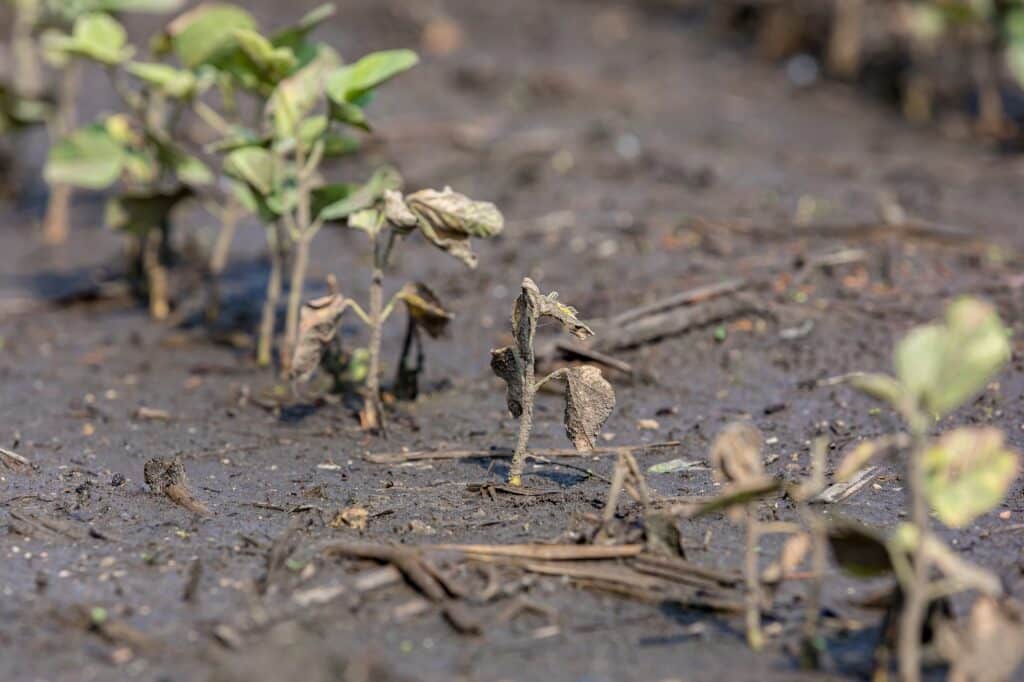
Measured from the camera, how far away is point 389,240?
3.77 meters

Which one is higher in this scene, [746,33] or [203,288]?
[746,33]

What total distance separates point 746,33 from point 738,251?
4.56 m

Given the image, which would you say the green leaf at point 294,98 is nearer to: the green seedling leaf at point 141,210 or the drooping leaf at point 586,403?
the green seedling leaf at point 141,210

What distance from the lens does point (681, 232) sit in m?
5.42

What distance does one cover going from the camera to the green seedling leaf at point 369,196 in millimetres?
3770

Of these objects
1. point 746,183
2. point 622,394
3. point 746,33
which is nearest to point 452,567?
point 622,394

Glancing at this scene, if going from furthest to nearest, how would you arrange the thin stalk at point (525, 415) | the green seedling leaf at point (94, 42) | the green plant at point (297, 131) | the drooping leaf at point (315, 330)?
the green seedling leaf at point (94, 42)
the green plant at point (297, 131)
the drooping leaf at point (315, 330)
the thin stalk at point (525, 415)

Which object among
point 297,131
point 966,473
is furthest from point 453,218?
point 966,473

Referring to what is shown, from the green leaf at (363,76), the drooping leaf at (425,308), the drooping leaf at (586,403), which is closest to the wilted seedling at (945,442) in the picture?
the drooping leaf at (586,403)

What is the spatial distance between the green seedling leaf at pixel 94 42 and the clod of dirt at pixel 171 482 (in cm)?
184

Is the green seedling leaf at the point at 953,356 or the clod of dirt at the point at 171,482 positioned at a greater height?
the green seedling leaf at the point at 953,356

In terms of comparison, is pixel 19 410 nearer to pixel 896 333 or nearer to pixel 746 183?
pixel 896 333

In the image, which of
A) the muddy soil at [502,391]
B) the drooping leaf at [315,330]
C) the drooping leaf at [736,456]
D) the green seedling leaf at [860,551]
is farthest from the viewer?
the drooping leaf at [315,330]

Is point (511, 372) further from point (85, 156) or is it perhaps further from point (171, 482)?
point (85, 156)
